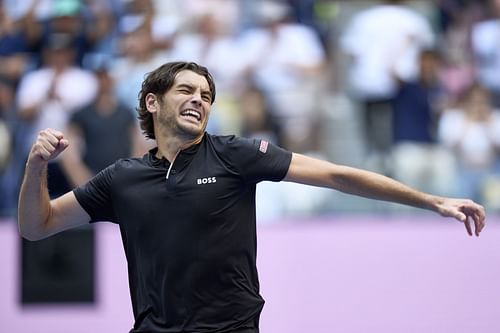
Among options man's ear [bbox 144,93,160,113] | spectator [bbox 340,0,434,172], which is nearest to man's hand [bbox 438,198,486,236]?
man's ear [bbox 144,93,160,113]

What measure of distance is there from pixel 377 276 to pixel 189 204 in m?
4.49

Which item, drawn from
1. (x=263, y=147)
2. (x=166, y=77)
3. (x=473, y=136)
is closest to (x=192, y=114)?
(x=166, y=77)

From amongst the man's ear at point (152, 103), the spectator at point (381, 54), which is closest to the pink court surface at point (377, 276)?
the spectator at point (381, 54)

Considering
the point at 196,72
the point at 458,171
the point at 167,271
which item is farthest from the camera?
the point at 458,171

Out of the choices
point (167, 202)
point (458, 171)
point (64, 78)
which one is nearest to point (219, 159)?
point (167, 202)

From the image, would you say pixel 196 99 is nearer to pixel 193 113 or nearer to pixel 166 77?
pixel 193 113

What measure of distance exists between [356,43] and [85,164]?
2.74 meters

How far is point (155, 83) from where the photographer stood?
4516 millimetres

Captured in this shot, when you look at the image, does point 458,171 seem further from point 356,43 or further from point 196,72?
point 196,72

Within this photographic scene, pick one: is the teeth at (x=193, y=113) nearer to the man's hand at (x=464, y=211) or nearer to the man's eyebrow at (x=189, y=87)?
the man's eyebrow at (x=189, y=87)

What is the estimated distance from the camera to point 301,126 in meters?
9.00

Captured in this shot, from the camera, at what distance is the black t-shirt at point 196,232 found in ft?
13.5

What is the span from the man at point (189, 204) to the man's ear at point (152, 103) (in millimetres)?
35

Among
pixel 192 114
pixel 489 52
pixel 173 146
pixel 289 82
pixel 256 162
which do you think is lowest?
pixel 256 162
